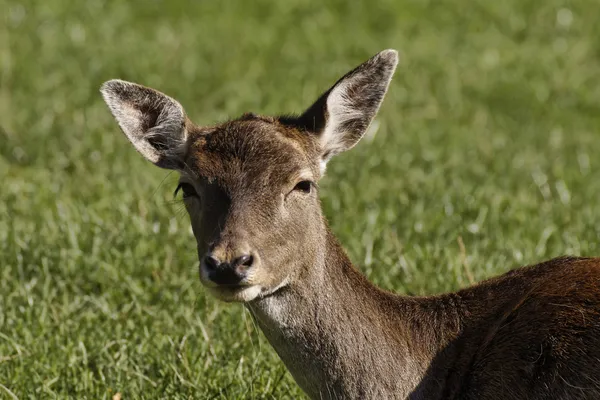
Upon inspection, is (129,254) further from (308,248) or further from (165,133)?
(308,248)

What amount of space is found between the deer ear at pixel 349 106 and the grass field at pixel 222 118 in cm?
84

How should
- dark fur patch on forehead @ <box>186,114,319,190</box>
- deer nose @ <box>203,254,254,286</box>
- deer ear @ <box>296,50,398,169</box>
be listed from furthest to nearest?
1. deer ear @ <box>296,50,398,169</box>
2. dark fur patch on forehead @ <box>186,114,319,190</box>
3. deer nose @ <box>203,254,254,286</box>

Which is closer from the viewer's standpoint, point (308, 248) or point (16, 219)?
point (308, 248)

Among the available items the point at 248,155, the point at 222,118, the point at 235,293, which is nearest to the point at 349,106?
the point at 248,155

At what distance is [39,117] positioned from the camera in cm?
986

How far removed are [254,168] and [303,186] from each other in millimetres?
265

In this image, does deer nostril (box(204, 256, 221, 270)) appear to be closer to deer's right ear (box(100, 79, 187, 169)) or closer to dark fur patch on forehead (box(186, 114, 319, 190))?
dark fur patch on forehead (box(186, 114, 319, 190))

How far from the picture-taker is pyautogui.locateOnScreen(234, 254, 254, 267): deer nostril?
4.83 metres

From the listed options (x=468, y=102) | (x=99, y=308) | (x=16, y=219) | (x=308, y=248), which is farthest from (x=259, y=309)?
(x=468, y=102)

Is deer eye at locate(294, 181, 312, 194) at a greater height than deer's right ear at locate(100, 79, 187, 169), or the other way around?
deer's right ear at locate(100, 79, 187, 169)

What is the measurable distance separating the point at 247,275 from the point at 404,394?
3.22ft

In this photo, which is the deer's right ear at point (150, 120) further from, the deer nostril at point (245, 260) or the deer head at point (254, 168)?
the deer nostril at point (245, 260)

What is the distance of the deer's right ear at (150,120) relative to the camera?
566 cm

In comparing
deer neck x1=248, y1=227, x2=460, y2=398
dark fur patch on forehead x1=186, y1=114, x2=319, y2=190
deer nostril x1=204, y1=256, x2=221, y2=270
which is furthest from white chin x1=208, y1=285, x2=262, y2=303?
dark fur patch on forehead x1=186, y1=114, x2=319, y2=190
